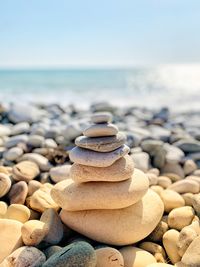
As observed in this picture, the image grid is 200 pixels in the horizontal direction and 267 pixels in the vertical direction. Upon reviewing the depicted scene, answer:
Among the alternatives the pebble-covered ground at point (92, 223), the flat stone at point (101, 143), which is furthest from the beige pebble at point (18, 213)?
the flat stone at point (101, 143)

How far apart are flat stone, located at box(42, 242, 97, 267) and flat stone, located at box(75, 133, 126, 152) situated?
64 cm

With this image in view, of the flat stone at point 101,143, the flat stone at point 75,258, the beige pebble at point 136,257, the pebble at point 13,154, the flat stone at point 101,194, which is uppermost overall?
the flat stone at point 101,143

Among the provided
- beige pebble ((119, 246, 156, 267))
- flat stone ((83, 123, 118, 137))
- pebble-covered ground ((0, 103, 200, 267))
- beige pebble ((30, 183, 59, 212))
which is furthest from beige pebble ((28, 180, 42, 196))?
beige pebble ((119, 246, 156, 267))

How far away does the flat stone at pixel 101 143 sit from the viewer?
221 centimetres

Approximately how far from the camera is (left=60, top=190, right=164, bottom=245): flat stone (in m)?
2.16

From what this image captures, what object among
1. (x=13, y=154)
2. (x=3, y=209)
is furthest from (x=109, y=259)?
(x=13, y=154)

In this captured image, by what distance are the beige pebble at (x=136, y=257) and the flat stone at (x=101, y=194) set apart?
0.27 m

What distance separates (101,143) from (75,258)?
2.45 ft

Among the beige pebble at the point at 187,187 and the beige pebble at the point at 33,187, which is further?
the beige pebble at the point at 187,187

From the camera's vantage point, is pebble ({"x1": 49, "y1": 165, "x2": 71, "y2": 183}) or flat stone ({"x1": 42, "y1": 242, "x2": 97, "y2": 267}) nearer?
flat stone ({"x1": 42, "y1": 242, "x2": 97, "y2": 267})

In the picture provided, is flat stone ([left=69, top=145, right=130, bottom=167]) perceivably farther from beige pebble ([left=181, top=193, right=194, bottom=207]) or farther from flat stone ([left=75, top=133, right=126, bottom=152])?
beige pebble ([left=181, top=193, right=194, bottom=207])

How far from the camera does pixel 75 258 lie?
5.67ft

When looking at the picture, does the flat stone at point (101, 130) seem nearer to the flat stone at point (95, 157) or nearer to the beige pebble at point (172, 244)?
the flat stone at point (95, 157)

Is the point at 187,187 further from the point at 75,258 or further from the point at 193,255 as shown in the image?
the point at 75,258
